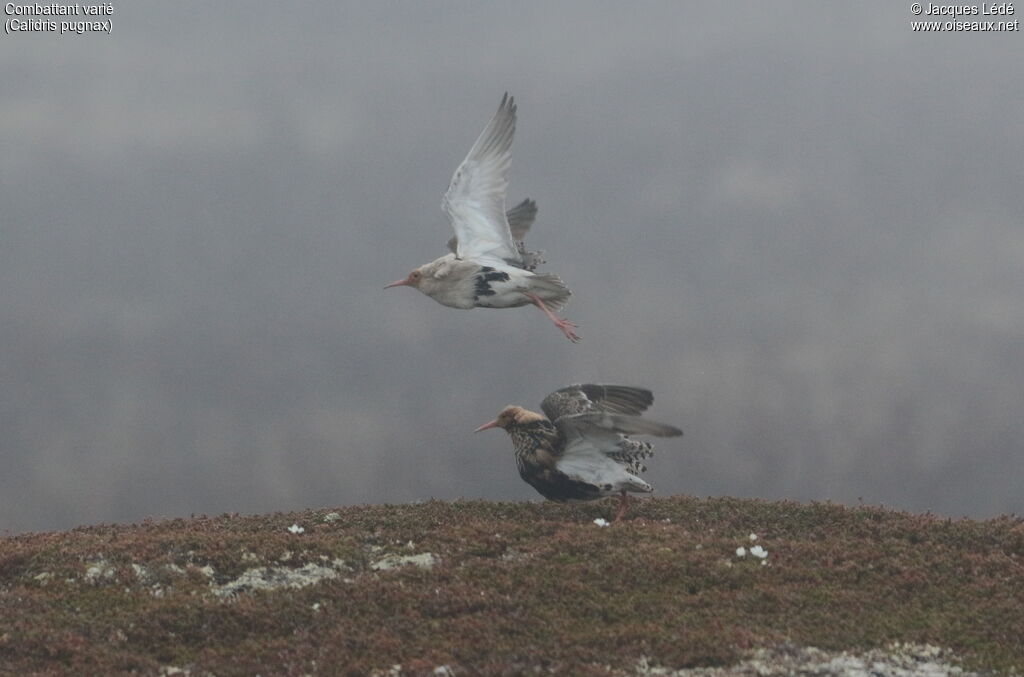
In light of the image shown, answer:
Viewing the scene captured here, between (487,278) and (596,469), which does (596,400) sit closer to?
(596,469)

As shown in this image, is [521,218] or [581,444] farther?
[521,218]

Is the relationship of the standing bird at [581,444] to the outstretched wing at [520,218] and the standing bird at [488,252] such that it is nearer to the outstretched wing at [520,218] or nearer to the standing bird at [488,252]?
the standing bird at [488,252]

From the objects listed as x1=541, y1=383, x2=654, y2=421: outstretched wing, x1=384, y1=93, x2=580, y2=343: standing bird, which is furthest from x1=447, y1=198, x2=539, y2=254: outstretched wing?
x1=541, y1=383, x2=654, y2=421: outstretched wing

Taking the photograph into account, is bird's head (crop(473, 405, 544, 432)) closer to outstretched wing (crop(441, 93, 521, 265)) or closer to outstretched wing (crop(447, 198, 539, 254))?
outstretched wing (crop(441, 93, 521, 265))

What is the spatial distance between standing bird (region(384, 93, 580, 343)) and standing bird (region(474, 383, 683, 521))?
5.30 feet

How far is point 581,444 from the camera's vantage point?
21141 mm

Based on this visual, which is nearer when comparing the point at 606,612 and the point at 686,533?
the point at 606,612

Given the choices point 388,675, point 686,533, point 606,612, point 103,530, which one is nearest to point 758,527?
point 686,533

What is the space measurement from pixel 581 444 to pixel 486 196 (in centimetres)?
490

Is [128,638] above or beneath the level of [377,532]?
beneath

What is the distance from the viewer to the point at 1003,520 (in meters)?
22.0

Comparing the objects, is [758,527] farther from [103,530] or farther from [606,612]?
[103,530]

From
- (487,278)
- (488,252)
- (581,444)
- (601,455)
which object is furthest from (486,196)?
(601,455)

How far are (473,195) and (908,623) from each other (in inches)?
419
